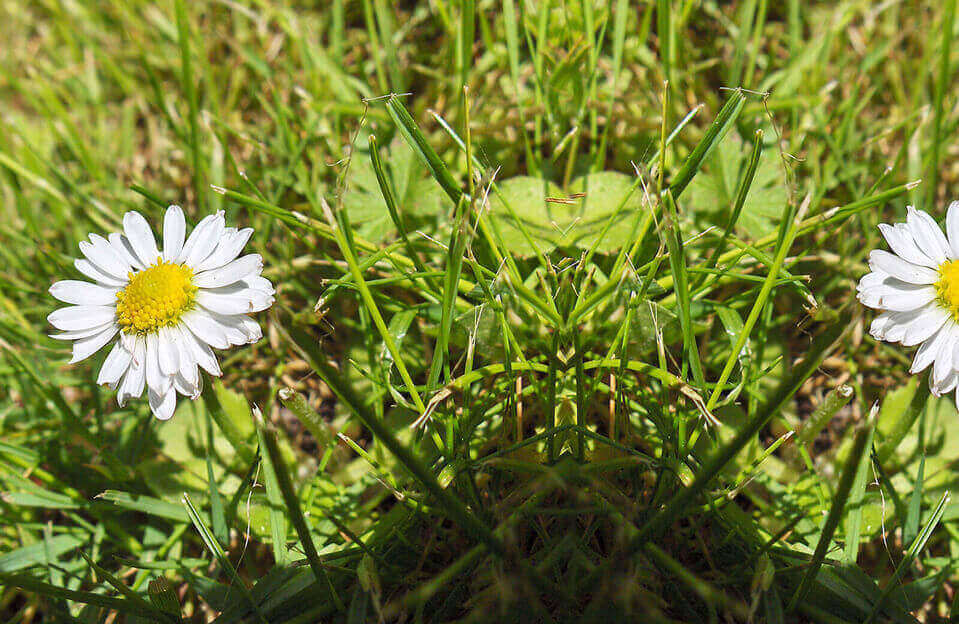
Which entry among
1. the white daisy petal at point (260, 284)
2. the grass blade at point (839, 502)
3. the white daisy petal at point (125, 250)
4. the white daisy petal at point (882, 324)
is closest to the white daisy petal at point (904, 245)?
the white daisy petal at point (882, 324)

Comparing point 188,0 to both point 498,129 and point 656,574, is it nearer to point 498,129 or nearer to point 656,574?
point 498,129

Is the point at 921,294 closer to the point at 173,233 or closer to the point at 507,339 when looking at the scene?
the point at 507,339

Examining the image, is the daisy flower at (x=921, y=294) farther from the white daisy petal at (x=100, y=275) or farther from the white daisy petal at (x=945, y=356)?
the white daisy petal at (x=100, y=275)

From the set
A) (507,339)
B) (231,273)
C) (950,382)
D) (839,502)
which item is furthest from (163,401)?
(950,382)


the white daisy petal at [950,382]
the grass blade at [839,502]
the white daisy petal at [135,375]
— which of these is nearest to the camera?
the grass blade at [839,502]

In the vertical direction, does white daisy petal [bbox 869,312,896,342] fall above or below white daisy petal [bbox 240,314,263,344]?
below

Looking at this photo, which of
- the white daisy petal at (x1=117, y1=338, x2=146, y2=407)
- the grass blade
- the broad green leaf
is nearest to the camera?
the grass blade

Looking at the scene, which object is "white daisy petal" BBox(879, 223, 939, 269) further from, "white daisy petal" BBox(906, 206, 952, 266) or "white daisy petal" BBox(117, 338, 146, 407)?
"white daisy petal" BBox(117, 338, 146, 407)

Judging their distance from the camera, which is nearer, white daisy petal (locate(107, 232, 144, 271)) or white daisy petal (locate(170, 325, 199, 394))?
white daisy petal (locate(170, 325, 199, 394))

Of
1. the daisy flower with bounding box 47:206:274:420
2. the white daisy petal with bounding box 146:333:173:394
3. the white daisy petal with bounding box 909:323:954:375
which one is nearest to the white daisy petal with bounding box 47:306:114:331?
the daisy flower with bounding box 47:206:274:420
